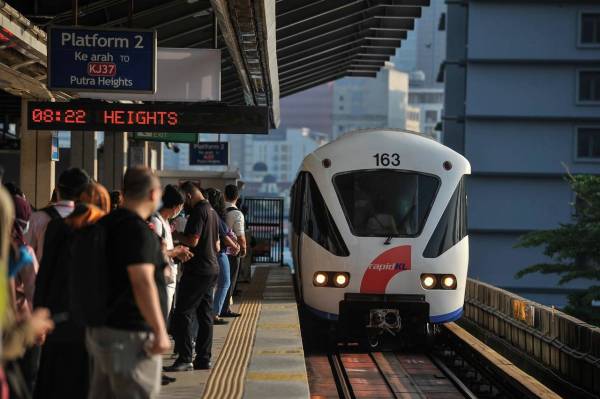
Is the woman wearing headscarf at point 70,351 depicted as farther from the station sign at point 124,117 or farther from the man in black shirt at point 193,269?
the station sign at point 124,117

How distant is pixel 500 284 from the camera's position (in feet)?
188

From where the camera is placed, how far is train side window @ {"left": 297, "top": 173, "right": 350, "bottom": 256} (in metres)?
13.7

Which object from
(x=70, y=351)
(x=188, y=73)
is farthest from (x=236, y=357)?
(x=70, y=351)

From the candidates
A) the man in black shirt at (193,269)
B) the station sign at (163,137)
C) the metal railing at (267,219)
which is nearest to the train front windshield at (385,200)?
the man in black shirt at (193,269)

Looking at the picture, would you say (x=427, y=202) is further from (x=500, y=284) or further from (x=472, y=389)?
(x=500, y=284)

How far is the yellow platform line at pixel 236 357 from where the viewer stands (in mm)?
8945

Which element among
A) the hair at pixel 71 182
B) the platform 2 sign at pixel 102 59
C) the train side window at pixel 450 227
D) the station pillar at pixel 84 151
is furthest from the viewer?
the station pillar at pixel 84 151

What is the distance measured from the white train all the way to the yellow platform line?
3.49 ft

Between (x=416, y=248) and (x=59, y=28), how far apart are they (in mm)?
5110

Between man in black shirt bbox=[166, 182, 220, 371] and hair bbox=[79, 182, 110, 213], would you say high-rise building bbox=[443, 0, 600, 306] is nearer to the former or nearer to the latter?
man in black shirt bbox=[166, 182, 220, 371]

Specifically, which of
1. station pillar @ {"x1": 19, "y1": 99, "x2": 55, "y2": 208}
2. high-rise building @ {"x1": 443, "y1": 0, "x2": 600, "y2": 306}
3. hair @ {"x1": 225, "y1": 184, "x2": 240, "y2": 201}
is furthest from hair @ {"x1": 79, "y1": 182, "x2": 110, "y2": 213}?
high-rise building @ {"x1": 443, "y1": 0, "x2": 600, "y2": 306}

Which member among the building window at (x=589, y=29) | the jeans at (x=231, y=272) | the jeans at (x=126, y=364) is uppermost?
the building window at (x=589, y=29)

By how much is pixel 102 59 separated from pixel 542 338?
6.55 meters

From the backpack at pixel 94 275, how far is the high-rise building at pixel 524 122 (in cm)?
5202
